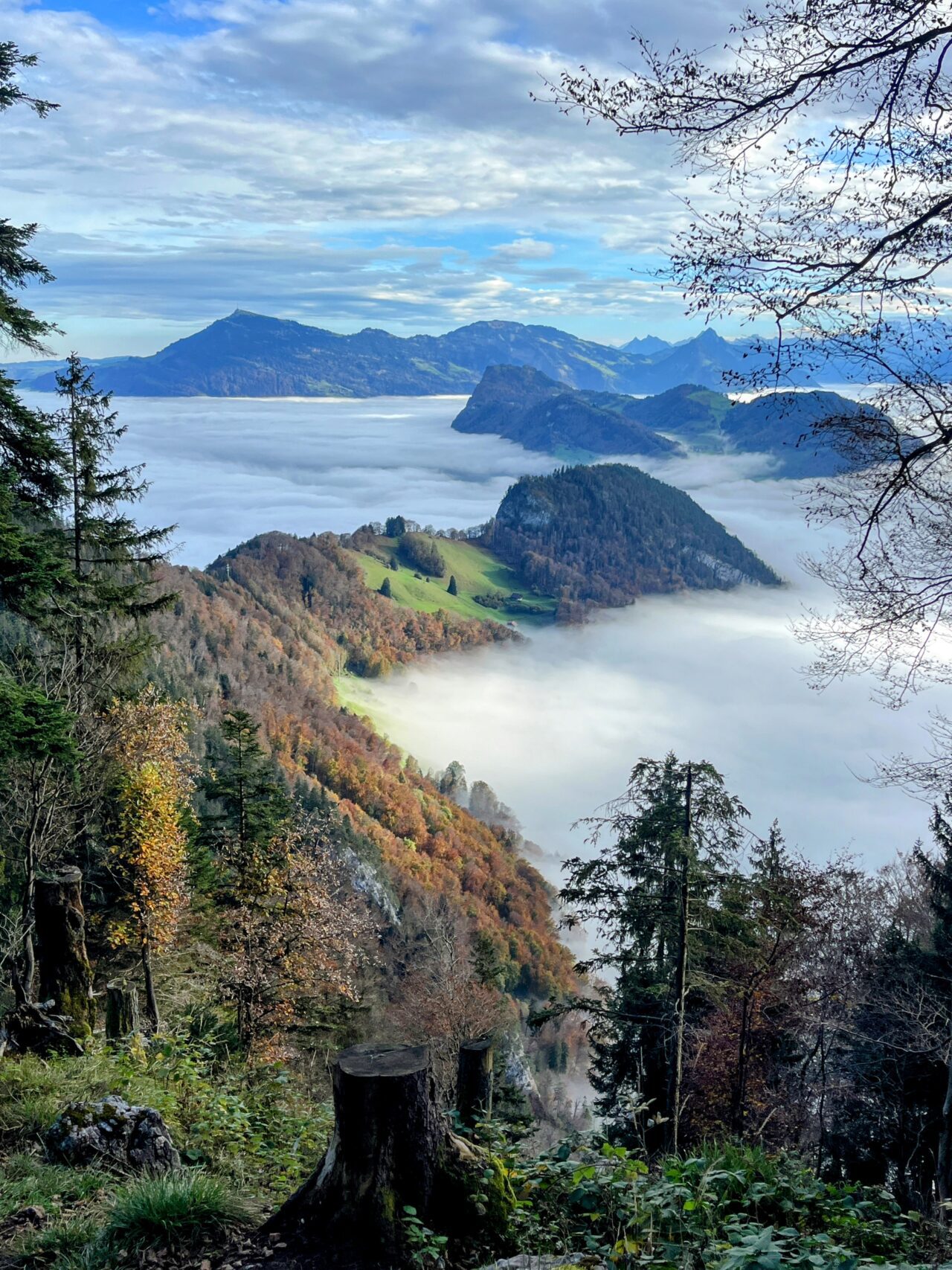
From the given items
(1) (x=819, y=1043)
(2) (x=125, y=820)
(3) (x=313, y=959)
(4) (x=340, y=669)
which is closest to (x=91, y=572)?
(2) (x=125, y=820)

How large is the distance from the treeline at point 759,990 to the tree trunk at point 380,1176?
7.65 meters

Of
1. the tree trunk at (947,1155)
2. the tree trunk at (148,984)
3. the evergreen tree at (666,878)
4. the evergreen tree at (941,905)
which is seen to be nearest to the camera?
the tree trunk at (947,1155)

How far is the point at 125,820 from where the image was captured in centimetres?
1964

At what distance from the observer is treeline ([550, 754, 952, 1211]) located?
528 inches

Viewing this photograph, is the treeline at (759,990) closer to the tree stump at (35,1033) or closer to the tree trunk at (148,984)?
the tree stump at (35,1033)

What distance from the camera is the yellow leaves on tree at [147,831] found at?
19562mm

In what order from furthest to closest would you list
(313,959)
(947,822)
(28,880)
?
1. (947,822)
2. (313,959)
3. (28,880)

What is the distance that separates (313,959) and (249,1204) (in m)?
15.8

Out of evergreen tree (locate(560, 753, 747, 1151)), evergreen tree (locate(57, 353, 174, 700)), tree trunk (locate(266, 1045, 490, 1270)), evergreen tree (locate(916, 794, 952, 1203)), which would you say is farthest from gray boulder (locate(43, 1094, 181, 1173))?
evergreen tree (locate(916, 794, 952, 1203))

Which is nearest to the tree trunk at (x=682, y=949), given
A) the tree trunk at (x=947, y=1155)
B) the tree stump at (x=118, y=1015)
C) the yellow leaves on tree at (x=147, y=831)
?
the tree trunk at (x=947, y=1155)

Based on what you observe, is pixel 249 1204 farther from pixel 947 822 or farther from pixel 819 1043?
pixel 947 822

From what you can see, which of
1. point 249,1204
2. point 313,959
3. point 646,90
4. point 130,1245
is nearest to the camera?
point 130,1245

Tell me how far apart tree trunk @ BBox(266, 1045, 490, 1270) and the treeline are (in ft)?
25.1

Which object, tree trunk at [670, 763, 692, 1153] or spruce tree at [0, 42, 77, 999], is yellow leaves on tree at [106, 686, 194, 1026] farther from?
tree trunk at [670, 763, 692, 1153]
